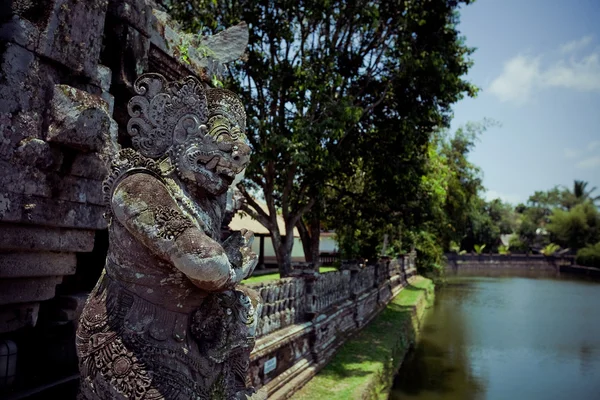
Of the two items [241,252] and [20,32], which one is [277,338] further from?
[20,32]

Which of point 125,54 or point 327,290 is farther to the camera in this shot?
point 327,290

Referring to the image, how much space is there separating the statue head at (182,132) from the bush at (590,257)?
44362 millimetres

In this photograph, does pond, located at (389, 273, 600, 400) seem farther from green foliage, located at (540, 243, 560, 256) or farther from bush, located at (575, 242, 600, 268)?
green foliage, located at (540, 243, 560, 256)

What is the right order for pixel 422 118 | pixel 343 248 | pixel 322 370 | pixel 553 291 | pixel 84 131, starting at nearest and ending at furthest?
1. pixel 84 131
2. pixel 322 370
3. pixel 422 118
4. pixel 343 248
5. pixel 553 291

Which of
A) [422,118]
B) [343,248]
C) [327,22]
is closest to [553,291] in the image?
[343,248]

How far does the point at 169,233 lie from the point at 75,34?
1469 millimetres

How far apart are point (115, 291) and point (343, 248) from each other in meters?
15.6

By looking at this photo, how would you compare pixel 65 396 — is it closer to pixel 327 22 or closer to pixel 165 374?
pixel 165 374

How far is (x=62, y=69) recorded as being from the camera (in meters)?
2.60

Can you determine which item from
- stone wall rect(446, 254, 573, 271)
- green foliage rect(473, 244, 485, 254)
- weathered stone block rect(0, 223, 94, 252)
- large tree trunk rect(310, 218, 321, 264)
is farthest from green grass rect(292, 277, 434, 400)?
green foliage rect(473, 244, 485, 254)

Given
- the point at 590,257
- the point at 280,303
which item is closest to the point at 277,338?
the point at 280,303

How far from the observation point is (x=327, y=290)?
8039mm

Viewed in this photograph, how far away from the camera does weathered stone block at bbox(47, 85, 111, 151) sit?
246 centimetres

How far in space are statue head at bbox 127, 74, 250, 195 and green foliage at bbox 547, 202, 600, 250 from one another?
51600 mm
